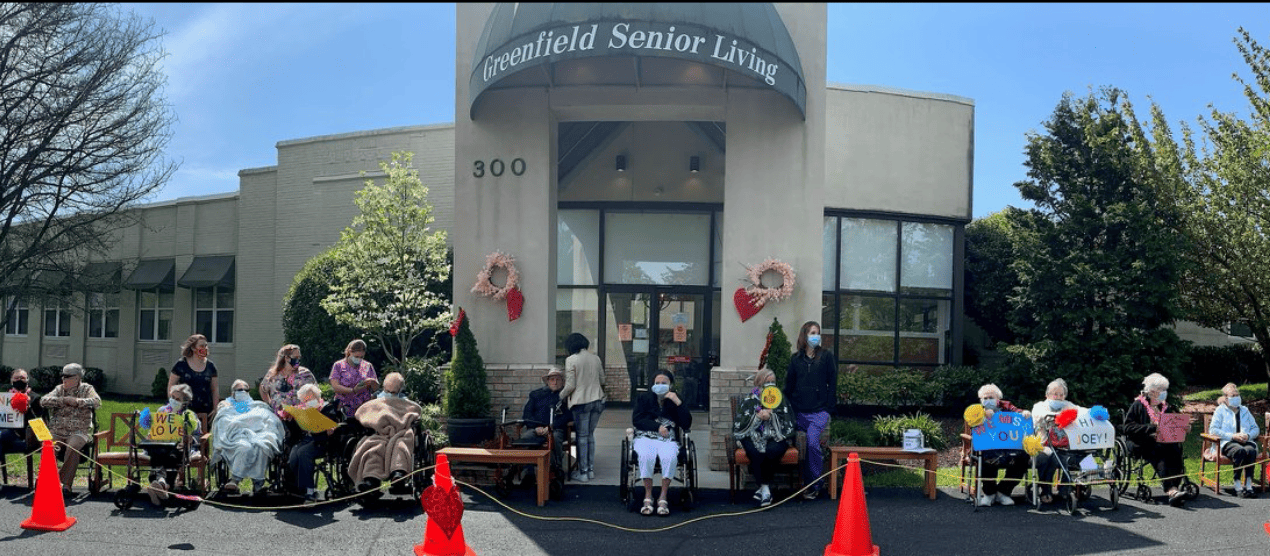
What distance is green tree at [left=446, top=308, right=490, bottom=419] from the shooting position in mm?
11109

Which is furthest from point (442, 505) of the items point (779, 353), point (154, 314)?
point (154, 314)

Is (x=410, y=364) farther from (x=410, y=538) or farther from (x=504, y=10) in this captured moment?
(x=410, y=538)

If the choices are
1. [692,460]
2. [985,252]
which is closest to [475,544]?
[692,460]

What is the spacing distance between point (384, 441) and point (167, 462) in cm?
220

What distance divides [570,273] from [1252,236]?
35.4ft

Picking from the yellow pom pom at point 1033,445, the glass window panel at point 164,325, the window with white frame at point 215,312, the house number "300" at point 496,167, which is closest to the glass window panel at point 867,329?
the house number "300" at point 496,167

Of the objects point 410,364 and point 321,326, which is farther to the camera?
point 321,326

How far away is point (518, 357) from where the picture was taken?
11734mm

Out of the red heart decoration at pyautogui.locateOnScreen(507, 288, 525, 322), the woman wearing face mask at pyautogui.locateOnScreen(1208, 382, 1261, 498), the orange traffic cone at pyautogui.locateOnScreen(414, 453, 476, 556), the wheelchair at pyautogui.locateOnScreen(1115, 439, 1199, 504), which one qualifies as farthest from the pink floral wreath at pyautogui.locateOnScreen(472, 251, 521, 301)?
the woman wearing face mask at pyautogui.locateOnScreen(1208, 382, 1261, 498)

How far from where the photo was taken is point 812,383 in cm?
1016

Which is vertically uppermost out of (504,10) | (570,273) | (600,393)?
(504,10)

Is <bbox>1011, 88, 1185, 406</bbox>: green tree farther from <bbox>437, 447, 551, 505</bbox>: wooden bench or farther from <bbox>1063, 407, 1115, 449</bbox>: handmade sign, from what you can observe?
<bbox>437, 447, 551, 505</bbox>: wooden bench

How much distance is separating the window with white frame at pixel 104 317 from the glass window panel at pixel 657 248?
16.6 metres

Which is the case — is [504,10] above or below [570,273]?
above
